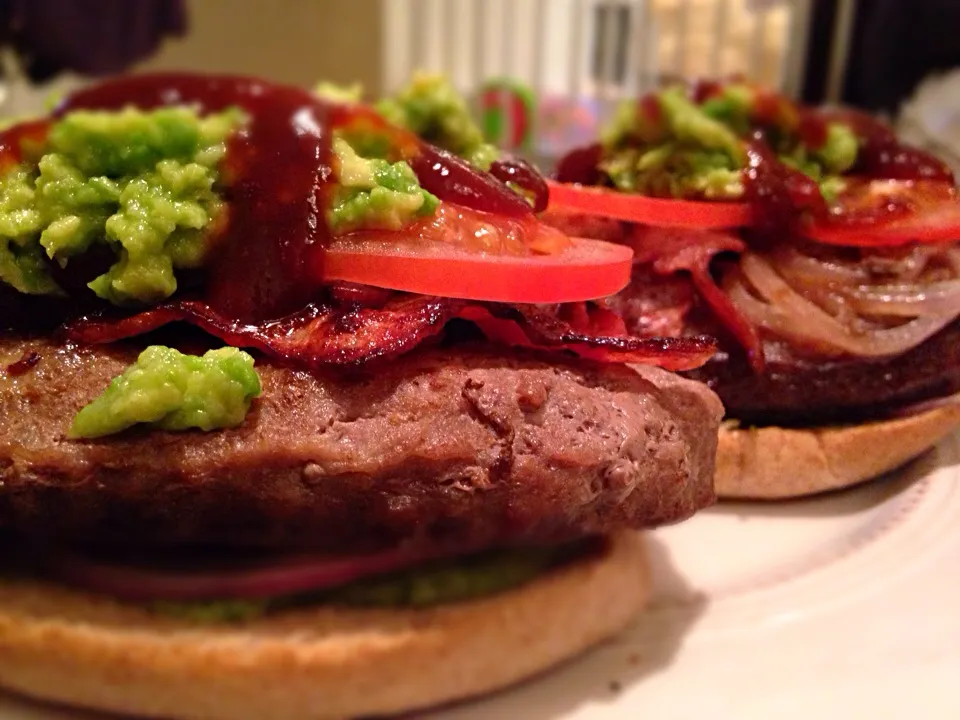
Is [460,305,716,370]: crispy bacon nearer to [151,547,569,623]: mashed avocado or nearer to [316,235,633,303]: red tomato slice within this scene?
[316,235,633,303]: red tomato slice

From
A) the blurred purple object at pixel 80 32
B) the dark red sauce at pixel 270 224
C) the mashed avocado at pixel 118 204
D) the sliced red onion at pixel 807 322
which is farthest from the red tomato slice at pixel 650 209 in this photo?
the blurred purple object at pixel 80 32

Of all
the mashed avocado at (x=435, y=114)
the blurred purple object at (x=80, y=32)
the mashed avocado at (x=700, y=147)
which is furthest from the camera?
the blurred purple object at (x=80, y=32)

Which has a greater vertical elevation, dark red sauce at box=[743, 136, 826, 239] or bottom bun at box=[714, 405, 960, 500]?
dark red sauce at box=[743, 136, 826, 239]

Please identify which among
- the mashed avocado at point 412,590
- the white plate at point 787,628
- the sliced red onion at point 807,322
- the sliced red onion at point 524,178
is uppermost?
the sliced red onion at point 524,178

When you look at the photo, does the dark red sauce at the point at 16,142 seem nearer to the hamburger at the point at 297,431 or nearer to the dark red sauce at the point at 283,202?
the hamburger at the point at 297,431

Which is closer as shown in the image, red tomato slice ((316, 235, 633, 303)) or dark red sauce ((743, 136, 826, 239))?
red tomato slice ((316, 235, 633, 303))

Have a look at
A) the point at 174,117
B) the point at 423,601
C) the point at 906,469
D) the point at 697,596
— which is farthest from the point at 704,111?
the point at 423,601

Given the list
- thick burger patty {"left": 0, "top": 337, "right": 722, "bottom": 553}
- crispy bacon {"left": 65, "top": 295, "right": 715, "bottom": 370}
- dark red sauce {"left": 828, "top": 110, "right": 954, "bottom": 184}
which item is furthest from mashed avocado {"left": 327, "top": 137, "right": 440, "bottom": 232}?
dark red sauce {"left": 828, "top": 110, "right": 954, "bottom": 184}

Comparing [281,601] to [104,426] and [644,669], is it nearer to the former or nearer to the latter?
[104,426]
